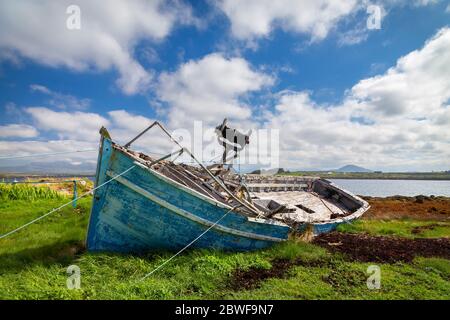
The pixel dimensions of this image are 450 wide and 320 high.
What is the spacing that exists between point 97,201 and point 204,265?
2.85 m

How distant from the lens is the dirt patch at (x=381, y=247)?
762 centimetres

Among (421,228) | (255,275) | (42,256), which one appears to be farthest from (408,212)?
(42,256)

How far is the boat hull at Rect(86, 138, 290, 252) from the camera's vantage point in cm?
625

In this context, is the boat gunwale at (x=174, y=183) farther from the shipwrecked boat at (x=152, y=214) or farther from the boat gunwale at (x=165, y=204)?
the boat gunwale at (x=165, y=204)

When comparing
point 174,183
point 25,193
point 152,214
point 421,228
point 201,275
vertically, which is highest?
point 174,183

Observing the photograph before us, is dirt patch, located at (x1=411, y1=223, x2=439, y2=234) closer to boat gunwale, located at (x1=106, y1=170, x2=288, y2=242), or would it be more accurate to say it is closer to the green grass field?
the green grass field

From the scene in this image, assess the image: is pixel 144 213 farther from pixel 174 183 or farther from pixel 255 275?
pixel 255 275

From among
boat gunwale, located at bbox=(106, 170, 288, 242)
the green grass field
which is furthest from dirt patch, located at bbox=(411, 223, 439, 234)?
boat gunwale, located at bbox=(106, 170, 288, 242)

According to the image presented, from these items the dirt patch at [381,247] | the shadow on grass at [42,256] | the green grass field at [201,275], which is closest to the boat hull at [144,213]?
the green grass field at [201,275]

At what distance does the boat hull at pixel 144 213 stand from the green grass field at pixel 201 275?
0.32 meters

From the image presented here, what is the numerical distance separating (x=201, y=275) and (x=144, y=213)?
1860 millimetres

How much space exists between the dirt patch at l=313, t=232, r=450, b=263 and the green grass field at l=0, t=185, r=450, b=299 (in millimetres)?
507

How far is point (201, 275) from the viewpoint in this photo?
566cm
